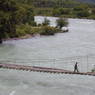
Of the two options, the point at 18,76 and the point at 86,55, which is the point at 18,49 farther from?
the point at 18,76

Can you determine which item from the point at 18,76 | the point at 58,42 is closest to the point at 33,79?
the point at 18,76

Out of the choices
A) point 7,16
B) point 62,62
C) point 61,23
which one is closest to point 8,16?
point 7,16

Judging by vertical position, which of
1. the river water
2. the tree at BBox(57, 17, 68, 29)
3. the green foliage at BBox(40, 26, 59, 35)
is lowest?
the river water

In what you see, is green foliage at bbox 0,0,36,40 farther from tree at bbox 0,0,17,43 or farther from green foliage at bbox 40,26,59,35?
green foliage at bbox 40,26,59,35

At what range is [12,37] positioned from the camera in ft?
128

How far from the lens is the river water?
61.2 feet

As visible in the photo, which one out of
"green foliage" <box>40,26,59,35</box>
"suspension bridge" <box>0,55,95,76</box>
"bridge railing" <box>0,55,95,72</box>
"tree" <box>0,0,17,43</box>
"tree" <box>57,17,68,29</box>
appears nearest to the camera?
"suspension bridge" <box>0,55,95,76</box>

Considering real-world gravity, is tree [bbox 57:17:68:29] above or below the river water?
above

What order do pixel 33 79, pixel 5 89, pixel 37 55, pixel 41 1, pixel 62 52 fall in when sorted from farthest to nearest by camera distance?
pixel 41 1
pixel 62 52
pixel 37 55
pixel 33 79
pixel 5 89

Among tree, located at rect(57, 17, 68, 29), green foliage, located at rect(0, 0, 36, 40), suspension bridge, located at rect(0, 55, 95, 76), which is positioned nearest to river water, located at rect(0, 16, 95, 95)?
suspension bridge, located at rect(0, 55, 95, 76)

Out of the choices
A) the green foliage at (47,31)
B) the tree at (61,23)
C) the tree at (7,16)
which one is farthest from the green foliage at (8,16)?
the tree at (61,23)

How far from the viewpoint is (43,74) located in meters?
22.1

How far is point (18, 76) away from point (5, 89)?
2.70 metres

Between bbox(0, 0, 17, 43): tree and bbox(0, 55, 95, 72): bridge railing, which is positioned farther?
bbox(0, 0, 17, 43): tree
